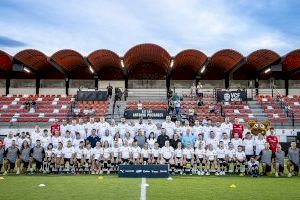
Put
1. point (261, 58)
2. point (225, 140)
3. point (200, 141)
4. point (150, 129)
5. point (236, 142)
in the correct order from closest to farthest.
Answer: point (200, 141) → point (225, 140) → point (236, 142) → point (150, 129) → point (261, 58)

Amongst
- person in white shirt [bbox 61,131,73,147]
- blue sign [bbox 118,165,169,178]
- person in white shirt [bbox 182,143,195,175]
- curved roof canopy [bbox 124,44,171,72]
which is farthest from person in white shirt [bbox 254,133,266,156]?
curved roof canopy [bbox 124,44,171,72]

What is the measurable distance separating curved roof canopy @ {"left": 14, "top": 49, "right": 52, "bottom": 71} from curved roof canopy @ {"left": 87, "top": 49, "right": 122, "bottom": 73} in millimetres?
4231

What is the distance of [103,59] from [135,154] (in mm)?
19628

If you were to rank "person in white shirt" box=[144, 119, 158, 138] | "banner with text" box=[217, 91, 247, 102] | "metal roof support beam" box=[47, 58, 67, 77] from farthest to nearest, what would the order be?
"metal roof support beam" box=[47, 58, 67, 77], "banner with text" box=[217, 91, 247, 102], "person in white shirt" box=[144, 119, 158, 138]

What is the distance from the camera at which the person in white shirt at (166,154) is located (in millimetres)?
14633

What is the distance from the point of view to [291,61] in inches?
1265

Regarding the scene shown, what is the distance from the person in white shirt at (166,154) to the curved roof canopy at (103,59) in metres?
17.3

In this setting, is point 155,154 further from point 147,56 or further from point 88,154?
point 147,56

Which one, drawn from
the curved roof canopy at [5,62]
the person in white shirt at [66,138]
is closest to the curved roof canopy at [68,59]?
the curved roof canopy at [5,62]

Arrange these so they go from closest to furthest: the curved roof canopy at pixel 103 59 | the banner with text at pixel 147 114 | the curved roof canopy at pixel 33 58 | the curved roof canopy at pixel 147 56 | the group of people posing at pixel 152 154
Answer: the group of people posing at pixel 152 154
the banner with text at pixel 147 114
the curved roof canopy at pixel 33 58
the curved roof canopy at pixel 147 56
the curved roof canopy at pixel 103 59

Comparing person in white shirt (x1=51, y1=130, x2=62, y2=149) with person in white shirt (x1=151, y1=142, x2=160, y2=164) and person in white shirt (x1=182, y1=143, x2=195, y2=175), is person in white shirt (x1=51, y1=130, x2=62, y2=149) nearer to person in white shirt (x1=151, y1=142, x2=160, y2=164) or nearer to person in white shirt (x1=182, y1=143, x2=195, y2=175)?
person in white shirt (x1=151, y1=142, x2=160, y2=164)

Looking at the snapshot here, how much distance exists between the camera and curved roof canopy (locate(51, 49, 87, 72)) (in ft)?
101

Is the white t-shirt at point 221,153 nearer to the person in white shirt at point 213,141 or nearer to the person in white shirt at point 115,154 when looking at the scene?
the person in white shirt at point 213,141

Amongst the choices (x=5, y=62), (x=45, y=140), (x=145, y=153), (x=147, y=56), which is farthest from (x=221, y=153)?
(x=5, y=62)
